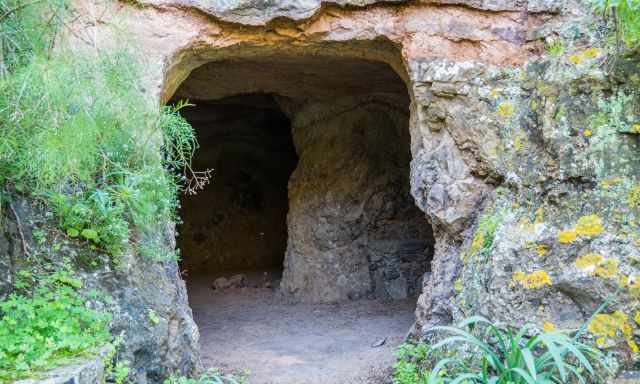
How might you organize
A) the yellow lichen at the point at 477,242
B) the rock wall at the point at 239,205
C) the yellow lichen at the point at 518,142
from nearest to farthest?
the yellow lichen at the point at 477,242
the yellow lichen at the point at 518,142
the rock wall at the point at 239,205

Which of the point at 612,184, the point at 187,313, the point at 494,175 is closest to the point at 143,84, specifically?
the point at 187,313

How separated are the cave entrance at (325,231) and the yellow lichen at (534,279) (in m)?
1.26

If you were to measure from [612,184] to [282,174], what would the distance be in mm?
7618

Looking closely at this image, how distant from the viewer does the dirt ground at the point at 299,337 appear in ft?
13.4

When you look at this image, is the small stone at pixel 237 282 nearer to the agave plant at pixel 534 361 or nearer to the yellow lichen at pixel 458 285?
the yellow lichen at pixel 458 285

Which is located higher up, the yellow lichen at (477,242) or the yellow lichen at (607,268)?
the yellow lichen at (477,242)

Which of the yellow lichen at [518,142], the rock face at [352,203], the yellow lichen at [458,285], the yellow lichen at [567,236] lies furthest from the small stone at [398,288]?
the yellow lichen at [567,236]

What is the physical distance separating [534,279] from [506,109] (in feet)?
3.93

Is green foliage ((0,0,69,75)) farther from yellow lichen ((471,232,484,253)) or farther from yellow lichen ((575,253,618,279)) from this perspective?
yellow lichen ((575,253,618,279))

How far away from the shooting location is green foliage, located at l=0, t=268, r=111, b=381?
7.59 feet

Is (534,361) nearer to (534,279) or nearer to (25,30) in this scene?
(534,279)

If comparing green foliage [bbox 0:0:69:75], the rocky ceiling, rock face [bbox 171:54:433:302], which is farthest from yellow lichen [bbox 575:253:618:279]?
rock face [bbox 171:54:433:302]

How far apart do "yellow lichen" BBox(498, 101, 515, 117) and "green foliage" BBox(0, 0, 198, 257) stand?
1.97 meters

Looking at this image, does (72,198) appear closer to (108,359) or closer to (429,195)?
(108,359)
